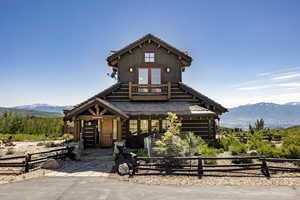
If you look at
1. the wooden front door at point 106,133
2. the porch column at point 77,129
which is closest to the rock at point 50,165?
the porch column at point 77,129

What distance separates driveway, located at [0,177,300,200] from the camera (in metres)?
6.75

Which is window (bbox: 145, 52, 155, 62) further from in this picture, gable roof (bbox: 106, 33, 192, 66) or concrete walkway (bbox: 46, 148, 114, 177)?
concrete walkway (bbox: 46, 148, 114, 177)

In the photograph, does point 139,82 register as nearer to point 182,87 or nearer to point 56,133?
point 182,87

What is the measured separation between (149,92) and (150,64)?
9.22 feet

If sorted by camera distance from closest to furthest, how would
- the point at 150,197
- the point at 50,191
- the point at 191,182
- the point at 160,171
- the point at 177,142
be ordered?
the point at 150,197 < the point at 50,191 < the point at 191,182 < the point at 160,171 < the point at 177,142

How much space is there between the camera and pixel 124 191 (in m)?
7.25

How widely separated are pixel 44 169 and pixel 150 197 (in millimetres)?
6811

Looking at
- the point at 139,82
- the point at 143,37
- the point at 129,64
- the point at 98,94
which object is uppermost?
the point at 143,37

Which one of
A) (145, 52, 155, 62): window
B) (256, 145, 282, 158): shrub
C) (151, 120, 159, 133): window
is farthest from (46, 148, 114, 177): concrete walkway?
(256, 145, 282, 158): shrub

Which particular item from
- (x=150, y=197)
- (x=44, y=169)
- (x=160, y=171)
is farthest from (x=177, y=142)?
(x=44, y=169)

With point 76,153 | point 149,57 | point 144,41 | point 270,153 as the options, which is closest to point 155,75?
point 149,57

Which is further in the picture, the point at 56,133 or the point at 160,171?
the point at 56,133

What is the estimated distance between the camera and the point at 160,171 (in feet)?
32.2

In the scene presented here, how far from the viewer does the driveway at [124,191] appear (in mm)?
6746
